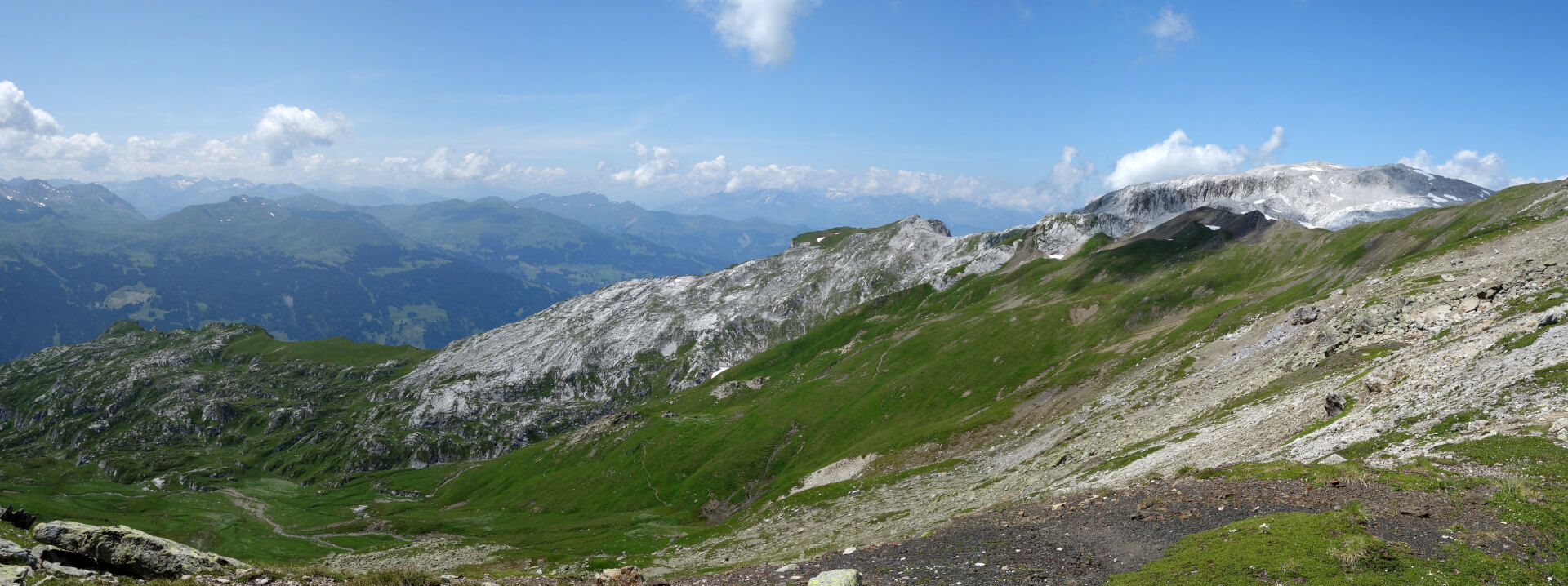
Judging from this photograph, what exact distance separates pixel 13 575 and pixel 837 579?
26.3 m

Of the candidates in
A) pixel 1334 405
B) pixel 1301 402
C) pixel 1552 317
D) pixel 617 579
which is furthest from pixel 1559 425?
pixel 617 579

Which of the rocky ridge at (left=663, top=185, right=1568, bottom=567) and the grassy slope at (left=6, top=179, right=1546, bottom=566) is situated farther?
the grassy slope at (left=6, top=179, right=1546, bottom=566)

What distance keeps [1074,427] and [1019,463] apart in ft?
33.6

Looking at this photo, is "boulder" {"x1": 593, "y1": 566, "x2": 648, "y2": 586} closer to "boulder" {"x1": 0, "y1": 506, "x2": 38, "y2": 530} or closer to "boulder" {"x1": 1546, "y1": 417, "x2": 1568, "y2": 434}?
"boulder" {"x1": 0, "y1": 506, "x2": 38, "y2": 530}

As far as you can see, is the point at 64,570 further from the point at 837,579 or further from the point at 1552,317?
the point at 1552,317

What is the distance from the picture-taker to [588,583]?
102 ft

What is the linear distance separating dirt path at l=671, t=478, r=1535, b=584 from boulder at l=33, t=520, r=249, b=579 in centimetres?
2037

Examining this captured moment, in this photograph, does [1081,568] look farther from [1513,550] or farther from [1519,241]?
[1519,241]

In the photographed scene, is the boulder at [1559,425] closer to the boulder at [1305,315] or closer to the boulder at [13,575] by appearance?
the boulder at [1305,315]

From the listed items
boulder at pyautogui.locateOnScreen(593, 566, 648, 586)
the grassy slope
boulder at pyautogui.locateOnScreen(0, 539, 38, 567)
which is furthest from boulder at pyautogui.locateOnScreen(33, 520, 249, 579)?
the grassy slope

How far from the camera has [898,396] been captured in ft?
486

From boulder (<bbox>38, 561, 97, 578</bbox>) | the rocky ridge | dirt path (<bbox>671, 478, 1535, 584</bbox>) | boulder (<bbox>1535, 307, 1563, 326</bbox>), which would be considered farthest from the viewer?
boulder (<bbox>1535, 307, 1563, 326</bbox>)

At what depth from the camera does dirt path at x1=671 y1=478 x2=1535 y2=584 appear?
23938 millimetres

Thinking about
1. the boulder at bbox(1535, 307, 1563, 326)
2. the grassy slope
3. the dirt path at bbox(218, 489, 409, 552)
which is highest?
the boulder at bbox(1535, 307, 1563, 326)
